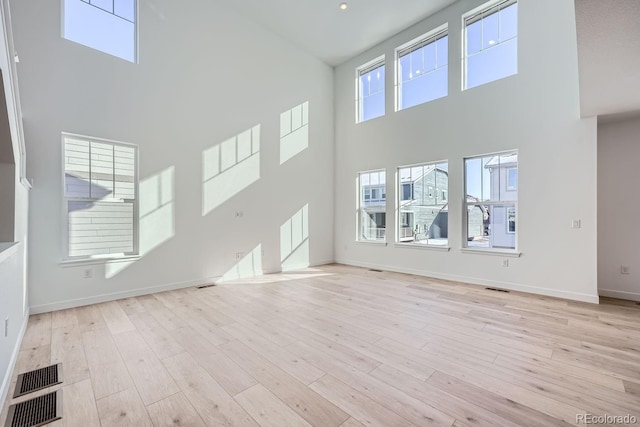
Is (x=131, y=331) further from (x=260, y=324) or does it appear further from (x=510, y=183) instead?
(x=510, y=183)

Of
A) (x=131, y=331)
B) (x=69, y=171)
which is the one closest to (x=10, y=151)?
(x=69, y=171)

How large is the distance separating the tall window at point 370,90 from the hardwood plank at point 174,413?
5.95 meters

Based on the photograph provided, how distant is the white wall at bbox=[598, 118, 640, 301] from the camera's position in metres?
3.89

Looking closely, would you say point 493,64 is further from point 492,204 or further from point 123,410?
point 123,410

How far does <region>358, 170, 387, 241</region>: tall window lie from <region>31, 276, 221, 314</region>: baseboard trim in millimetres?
3376

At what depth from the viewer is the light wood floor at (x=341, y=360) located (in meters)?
1.68

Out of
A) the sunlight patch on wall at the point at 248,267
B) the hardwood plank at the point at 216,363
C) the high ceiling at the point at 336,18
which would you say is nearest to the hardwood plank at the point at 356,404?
the hardwood plank at the point at 216,363

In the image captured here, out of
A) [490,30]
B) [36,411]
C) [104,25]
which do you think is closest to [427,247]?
[490,30]

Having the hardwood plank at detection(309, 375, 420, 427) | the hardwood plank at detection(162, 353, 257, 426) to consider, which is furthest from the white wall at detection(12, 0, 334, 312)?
the hardwood plank at detection(309, 375, 420, 427)

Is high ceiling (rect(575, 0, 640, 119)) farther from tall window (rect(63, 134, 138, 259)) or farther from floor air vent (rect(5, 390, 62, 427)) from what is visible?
tall window (rect(63, 134, 138, 259))

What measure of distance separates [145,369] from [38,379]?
700 mm

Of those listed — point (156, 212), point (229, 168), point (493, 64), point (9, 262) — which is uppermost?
point (493, 64)

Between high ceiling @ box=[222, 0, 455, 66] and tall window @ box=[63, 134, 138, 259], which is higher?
high ceiling @ box=[222, 0, 455, 66]

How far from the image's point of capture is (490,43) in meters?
4.63
